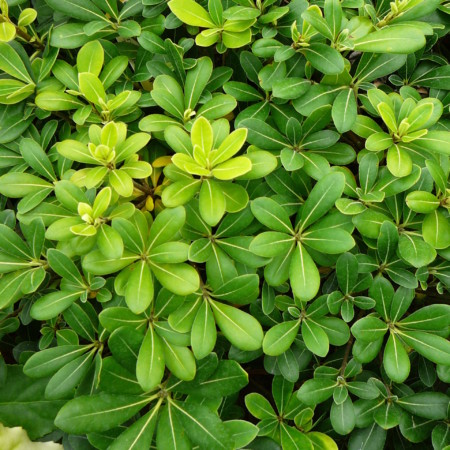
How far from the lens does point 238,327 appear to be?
1077 millimetres

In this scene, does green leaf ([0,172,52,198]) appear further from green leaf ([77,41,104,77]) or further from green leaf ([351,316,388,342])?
green leaf ([351,316,388,342])

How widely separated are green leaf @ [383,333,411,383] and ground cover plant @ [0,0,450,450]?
0.05 ft

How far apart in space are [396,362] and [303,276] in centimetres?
31

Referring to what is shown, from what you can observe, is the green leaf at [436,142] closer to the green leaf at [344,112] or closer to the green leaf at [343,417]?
the green leaf at [344,112]

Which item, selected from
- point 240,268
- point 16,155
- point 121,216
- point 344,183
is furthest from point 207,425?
point 16,155

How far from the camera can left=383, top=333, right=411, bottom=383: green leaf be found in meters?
1.06

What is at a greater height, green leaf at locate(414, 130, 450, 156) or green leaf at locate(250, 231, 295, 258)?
green leaf at locate(414, 130, 450, 156)

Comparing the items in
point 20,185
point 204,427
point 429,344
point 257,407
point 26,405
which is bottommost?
point 26,405

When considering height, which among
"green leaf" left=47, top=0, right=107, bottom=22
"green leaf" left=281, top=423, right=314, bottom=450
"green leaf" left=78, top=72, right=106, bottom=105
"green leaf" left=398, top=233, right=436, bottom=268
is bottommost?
"green leaf" left=281, top=423, right=314, bottom=450

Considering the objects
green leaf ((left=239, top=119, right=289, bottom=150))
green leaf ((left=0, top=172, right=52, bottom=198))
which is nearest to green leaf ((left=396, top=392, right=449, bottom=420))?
green leaf ((left=239, top=119, right=289, bottom=150))

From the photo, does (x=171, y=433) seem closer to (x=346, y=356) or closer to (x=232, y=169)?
(x=346, y=356)

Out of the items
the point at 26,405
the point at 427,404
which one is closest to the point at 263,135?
the point at 427,404

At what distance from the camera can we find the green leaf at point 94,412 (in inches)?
40.6

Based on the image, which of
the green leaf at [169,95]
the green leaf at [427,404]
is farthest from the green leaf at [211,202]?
the green leaf at [427,404]
